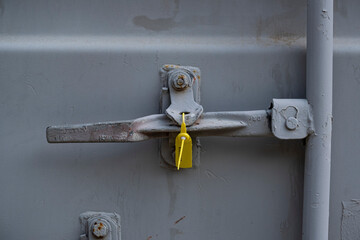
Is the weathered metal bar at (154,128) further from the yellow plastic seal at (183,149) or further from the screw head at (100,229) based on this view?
the screw head at (100,229)

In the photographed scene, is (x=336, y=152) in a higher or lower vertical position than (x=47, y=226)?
higher

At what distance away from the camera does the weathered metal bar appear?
0.85 m

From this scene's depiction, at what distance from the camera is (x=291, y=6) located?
94cm

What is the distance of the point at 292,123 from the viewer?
85 centimetres

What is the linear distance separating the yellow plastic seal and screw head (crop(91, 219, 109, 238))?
0.24m

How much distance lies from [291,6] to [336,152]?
1.26 ft

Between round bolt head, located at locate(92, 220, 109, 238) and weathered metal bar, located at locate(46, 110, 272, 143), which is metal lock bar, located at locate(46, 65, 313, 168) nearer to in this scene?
weathered metal bar, located at locate(46, 110, 272, 143)

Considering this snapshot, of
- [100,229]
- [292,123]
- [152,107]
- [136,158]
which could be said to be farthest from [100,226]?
[292,123]

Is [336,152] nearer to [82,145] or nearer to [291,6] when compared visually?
[291,6]

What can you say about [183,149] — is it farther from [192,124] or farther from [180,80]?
[180,80]

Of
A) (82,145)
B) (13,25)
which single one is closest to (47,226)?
(82,145)

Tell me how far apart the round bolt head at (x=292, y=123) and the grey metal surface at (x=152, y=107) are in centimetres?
9

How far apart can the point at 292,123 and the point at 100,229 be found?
20.5 inches

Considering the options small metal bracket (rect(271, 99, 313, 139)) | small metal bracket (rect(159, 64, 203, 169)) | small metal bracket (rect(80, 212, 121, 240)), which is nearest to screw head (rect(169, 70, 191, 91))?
small metal bracket (rect(159, 64, 203, 169))
